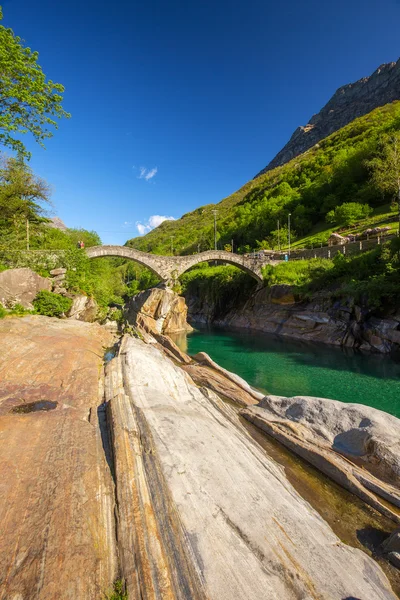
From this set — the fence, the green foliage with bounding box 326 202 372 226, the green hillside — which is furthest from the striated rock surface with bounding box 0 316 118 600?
the green foliage with bounding box 326 202 372 226

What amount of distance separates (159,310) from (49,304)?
16.1m

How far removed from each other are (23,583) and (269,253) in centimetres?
4884

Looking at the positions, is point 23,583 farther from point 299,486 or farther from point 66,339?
point 66,339

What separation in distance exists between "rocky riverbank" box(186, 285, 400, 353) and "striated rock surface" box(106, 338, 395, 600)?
18.6 metres

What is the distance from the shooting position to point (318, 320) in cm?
2634

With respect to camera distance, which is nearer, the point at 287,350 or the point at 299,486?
the point at 299,486

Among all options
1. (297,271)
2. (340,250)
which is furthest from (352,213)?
(297,271)

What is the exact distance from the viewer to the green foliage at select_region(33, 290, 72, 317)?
18.0m

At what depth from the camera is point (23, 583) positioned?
287 centimetres

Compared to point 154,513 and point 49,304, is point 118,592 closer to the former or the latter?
point 154,513

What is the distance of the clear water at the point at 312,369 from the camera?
1302 centimetres

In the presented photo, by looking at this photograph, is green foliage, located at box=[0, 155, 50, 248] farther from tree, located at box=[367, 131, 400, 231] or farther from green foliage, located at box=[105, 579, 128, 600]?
tree, located at box=[367, 131, 400, 231]

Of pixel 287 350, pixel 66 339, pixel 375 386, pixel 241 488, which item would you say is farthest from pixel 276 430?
pixel 287 350

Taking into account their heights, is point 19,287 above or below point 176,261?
below
